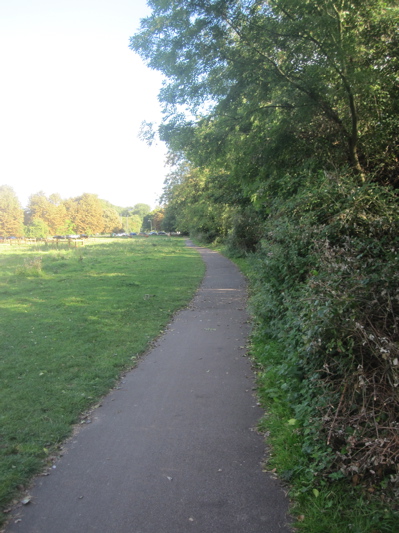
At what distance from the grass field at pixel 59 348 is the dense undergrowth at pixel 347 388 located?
2.40 meters

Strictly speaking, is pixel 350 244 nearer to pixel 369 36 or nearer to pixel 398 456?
pixel 398 456

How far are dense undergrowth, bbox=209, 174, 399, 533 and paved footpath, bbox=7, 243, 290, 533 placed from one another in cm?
31

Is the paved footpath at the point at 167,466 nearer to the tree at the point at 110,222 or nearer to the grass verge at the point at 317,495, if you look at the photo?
the grass verge at the point at 317,495

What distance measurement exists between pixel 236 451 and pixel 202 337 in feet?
14.3

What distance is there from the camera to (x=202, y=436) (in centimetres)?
409

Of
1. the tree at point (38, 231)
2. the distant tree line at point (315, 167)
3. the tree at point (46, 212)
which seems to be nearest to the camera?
the distant tree line at point (315, 167)

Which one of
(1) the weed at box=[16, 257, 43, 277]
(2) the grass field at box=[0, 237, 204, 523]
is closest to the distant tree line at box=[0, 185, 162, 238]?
(1) the weed at box=[16, 257, 43, 277]

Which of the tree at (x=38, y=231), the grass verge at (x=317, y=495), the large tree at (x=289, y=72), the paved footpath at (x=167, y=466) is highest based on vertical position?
the large tree at (x=289, y=72)

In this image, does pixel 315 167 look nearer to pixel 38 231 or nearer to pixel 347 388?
pixel 347 388

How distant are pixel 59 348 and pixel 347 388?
5.66 metres

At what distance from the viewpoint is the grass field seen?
4082mm

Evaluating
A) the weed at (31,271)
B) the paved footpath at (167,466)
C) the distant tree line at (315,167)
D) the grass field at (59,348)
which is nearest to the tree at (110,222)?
Answer: the weed at (31,271)

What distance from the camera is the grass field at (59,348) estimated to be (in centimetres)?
408

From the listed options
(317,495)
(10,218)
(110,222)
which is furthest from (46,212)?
(317,495)
